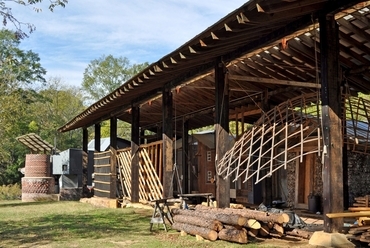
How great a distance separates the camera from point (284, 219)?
748cm

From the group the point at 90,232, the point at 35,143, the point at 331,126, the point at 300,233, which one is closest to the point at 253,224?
the point at 300,233

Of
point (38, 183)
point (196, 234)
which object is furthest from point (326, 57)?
point (38, 183)

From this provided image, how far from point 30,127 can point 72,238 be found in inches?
1173

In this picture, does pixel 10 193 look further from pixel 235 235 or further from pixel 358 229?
pixel 358 229

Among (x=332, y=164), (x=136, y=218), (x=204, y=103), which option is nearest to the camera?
(x=332, y=164)

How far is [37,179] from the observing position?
21297 millimetres

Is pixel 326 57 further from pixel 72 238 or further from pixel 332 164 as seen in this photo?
pixel 72 238

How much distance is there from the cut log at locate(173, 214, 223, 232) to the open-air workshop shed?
0.97m

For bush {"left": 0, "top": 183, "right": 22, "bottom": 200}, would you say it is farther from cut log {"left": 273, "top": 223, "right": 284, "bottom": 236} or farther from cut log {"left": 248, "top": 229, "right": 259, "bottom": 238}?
cut log {"left": 273, "top": 223, "right": 284, "bottom": 236}

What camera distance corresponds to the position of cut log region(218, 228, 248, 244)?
7461mm

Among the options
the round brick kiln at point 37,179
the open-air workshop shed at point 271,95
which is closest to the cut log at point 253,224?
the open-air workshop shed at point 271,95

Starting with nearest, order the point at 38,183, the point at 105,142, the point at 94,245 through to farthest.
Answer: the point at 94,245, the point at 38,183, the point at 105,142

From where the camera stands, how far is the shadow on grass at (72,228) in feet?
29.2

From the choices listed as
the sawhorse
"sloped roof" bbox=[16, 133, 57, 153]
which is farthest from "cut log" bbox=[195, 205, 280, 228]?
"sloped roof" bbox=[16, 133, 57, 153]
